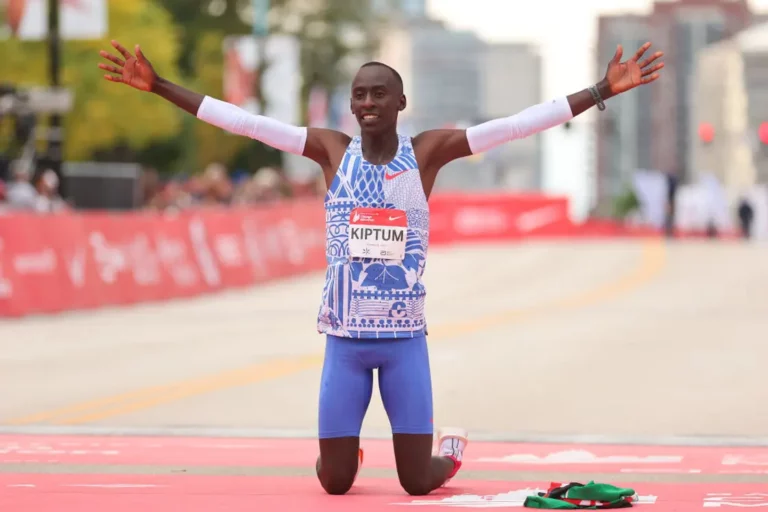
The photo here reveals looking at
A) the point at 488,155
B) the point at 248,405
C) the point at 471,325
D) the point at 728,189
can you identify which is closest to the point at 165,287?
the point at 471,325

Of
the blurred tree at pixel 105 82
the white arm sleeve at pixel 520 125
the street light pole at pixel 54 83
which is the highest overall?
the blurred tree at pixel 105 82

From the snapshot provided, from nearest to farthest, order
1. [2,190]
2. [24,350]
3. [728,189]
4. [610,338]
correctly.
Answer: [24,350] → [610,338] → [2,190] → [728,189]

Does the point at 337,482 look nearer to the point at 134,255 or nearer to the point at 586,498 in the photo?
the point at 586,498

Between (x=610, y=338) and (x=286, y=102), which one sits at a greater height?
(x=286, y=102)

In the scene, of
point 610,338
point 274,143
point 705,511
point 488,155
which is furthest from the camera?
point 488,155

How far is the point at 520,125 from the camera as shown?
777 centimetres

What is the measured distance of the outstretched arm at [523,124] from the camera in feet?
25.4

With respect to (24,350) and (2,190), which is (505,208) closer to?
(2,190)

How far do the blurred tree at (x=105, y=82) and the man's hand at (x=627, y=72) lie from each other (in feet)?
189

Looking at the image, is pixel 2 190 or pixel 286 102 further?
pixel 286 102

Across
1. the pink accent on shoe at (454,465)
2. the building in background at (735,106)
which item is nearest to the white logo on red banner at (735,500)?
the pink accent on shoe at (454,465)

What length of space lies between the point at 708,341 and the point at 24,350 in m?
7.56

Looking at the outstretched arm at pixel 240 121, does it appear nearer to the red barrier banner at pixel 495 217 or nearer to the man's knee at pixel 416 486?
the man's knee at pixel 416 486

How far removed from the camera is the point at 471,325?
22.4 metres
